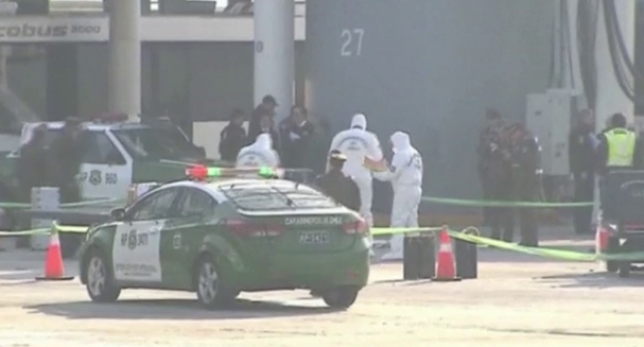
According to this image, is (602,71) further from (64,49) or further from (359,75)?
(64,49)

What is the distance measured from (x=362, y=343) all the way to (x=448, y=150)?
645 inches

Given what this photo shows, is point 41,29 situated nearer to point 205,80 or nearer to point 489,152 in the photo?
point 205,80

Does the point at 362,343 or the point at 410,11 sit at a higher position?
the point at 410,11

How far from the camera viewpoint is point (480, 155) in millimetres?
30203

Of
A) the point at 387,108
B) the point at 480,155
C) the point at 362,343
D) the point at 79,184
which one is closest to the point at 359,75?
the point at 387,108

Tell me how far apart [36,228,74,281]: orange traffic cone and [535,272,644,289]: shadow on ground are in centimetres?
573

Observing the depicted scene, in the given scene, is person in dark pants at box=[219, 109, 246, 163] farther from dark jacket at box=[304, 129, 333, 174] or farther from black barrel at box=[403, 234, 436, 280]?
black barrel at box=[403, 234, 436, 280]

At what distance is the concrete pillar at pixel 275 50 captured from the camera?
1309 inches

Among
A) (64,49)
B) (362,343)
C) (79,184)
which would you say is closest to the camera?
(362,343)

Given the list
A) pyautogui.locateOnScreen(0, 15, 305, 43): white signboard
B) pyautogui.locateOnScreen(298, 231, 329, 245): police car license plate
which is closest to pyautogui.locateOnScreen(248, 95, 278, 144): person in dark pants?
pyautogui.locateOnScreen(298, 231, 329, 245): police car license plate

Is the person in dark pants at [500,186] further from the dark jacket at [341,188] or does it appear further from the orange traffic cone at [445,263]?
the orange traffic cone at [445,263]

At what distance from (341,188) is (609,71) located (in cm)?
851

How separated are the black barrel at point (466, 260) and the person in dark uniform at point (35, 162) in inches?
327

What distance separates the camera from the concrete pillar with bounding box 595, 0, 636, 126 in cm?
3178
